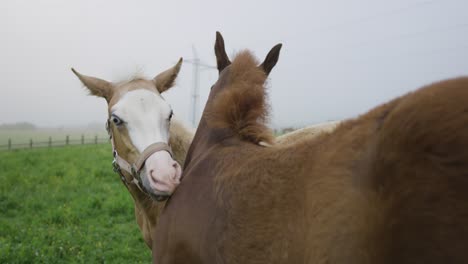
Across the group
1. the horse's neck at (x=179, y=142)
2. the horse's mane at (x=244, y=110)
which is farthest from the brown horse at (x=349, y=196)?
the horse's neck at (x=179, y=142)

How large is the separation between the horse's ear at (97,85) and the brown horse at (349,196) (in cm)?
212

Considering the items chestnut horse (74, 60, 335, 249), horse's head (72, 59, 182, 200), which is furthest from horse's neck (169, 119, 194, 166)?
horse's head (72, 59, 182, 200)

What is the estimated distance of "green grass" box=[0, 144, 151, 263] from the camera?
5215 mm

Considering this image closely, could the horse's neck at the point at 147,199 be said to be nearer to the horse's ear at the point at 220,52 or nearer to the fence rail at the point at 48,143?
the horse's ear at the point at 220,52

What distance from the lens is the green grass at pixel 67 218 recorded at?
521cm

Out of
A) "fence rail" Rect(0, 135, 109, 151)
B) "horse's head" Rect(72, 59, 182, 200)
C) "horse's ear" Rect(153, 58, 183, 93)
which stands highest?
"horse's ear" Rect(153, 58, 183, 93)

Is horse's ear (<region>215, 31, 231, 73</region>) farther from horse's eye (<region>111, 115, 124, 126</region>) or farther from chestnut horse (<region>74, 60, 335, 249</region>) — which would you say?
horse's eye (<region>111, 115, 124, 126</region>)

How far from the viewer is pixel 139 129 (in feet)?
9.53

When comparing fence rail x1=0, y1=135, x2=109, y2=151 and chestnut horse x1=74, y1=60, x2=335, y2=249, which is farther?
fence rail x1=0, y1=135, x2=109, y2=151

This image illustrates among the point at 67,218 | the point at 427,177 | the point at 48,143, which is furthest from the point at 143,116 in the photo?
the point at 48,143

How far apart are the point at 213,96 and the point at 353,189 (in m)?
1.19

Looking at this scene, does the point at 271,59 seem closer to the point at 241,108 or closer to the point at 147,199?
the point at 241,108

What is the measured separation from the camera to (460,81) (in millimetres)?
1029

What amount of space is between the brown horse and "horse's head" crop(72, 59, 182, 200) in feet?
2.85
